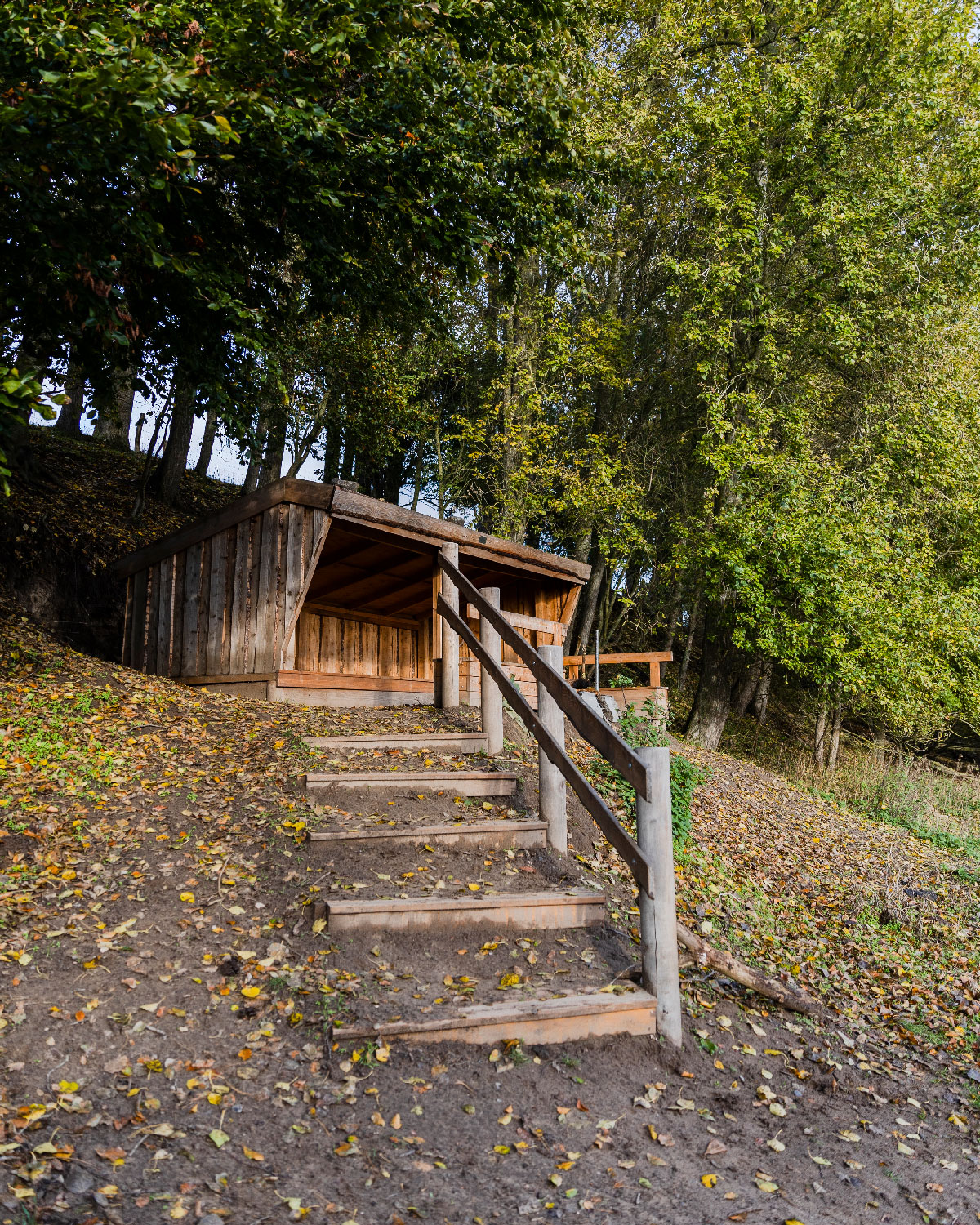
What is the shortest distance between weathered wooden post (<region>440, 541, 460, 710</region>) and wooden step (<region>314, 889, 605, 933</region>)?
3544mm

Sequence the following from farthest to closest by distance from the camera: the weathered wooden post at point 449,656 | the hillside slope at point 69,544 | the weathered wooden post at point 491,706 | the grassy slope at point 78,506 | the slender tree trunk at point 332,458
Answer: the slender tree trunk at point 332,458
the grassy slope at point 78,506
the hillside slope at point 69,544
the weathered wooden post at point 449,656
the weathered wooden post at point 491,706

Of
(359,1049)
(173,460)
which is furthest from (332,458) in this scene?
(359,1049)

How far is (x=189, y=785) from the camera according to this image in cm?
588

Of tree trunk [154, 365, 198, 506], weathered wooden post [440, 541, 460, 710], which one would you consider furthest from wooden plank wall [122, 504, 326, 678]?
tree trunk [154, 365, 198, 506]

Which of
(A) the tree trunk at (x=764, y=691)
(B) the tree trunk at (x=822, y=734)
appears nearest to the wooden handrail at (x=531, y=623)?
(B) the tree trunk at (x=822, y=734)

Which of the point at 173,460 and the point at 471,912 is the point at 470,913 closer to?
the point at 471,912

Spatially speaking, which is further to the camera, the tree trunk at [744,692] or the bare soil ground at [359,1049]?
the tree trunk at [744,692]

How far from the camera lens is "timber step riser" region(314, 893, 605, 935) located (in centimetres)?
436

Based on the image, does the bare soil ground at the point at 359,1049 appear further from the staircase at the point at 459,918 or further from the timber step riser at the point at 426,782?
the timber step riser at the point at 426,782

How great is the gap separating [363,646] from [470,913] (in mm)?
7792

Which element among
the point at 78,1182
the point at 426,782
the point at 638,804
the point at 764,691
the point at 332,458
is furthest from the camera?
the point at 764,691

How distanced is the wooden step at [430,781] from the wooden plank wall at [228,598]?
2840mm

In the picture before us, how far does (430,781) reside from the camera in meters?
6.02

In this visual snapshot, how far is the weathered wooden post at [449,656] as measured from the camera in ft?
26.4
